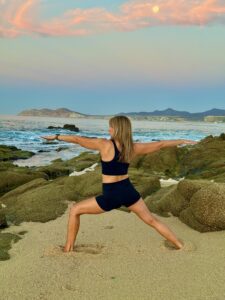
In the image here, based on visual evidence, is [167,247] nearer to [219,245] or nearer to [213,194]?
[219,245]

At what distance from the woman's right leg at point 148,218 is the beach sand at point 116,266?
162 mm

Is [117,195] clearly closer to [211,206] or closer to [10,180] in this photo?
[211,206]

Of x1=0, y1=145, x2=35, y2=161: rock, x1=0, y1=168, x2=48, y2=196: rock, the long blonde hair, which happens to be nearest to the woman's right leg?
the long blonde hair

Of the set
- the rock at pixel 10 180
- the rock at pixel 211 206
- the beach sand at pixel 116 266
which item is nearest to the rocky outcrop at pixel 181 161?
the rock at pixel 10 180

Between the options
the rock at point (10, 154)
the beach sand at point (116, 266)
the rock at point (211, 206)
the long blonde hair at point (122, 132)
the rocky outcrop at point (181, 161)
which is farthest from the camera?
the rock at point (10, 154)

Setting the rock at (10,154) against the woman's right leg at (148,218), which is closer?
the woman's right leg at (148,218)

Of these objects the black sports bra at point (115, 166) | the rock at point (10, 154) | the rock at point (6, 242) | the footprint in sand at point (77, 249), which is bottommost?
the rock at point (10, 154)

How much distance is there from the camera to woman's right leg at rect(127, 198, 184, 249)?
22.3 feet

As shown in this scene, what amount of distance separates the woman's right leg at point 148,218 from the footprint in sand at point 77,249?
3.19 ft

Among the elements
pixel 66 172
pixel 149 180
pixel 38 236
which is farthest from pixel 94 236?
pixel 66 172

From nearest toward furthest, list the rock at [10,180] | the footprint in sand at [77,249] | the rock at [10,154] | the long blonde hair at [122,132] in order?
the long blonde hair at [122,132], the footprint in sand at [77,249], the rock at [10,180], the rock at [10,154]

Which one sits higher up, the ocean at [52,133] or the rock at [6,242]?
the rock at [6,242]

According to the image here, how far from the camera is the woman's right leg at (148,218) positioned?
6.80m

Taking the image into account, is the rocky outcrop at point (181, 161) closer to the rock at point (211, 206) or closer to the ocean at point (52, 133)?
the ocean at point (52, 133)
